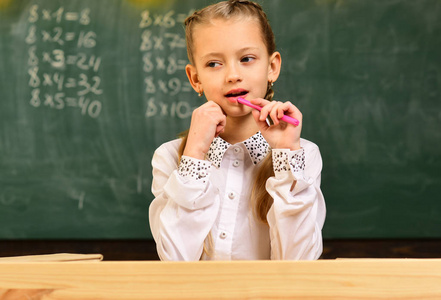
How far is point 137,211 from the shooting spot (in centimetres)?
264

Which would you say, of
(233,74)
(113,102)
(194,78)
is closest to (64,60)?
(113,102)

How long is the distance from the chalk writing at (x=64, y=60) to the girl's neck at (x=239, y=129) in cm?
144

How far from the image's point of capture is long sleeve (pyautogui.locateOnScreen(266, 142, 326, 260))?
1141mm

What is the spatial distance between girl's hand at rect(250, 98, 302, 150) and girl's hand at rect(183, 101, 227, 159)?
0.10 m

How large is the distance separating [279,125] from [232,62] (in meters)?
0.19

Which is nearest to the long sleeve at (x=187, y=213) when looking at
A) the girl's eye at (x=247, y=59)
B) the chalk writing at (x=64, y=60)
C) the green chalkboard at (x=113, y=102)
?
the girl's eye at (x=247, y=59)

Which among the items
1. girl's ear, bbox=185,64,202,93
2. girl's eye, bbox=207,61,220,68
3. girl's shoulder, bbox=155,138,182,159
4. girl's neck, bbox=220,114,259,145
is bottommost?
girl's shoulder, bbox=155,138,182,159

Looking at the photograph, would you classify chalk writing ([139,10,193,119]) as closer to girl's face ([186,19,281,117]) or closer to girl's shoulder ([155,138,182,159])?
girl's shoulder ([155,138,182,159])

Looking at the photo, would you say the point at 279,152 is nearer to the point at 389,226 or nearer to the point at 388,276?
the point at 388,276

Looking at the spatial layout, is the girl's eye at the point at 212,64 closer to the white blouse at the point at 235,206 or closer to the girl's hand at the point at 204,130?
the girl's hand at the point at 204,130

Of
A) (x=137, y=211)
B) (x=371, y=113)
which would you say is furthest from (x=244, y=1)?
(x=137, y=211)

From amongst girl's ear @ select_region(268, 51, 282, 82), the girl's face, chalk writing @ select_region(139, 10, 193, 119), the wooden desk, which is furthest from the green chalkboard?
the wooden desk

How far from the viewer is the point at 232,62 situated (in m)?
1.21

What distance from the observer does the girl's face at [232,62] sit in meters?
1.21
